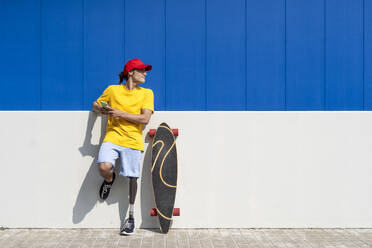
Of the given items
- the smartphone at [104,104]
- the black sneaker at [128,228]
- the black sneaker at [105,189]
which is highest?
the smartphone at [104,104]

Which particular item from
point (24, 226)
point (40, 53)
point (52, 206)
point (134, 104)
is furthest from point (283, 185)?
point (40, 53)

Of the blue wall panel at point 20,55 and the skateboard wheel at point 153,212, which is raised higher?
Answer: the blue wall panel at point 20,55

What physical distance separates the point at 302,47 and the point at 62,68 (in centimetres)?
289

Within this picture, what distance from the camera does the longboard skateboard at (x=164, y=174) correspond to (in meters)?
3.27

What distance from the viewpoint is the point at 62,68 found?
12.3ft

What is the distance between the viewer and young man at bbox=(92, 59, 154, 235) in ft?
10.2

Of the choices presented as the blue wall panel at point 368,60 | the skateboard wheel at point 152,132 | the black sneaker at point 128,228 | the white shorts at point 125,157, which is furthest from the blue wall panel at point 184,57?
the blue wall panel at point 368,60

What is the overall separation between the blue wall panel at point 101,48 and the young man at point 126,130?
0.54 meters

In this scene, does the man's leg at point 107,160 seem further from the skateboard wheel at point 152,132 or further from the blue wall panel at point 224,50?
the blue wall panel at point 224,50

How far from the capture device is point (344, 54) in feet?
12.5

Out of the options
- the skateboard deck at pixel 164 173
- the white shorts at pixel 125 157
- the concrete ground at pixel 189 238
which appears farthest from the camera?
the skateboard deck at pixel 164 173

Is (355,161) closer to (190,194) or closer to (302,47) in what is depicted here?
(302,47)

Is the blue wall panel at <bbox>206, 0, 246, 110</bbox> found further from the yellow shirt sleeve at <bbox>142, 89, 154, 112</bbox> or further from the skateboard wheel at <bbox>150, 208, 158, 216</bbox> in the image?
the skateboard wheel at <bbox>150, 208, 158, 216</bbox>

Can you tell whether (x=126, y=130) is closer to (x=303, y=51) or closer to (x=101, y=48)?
(x=101, y=48)
